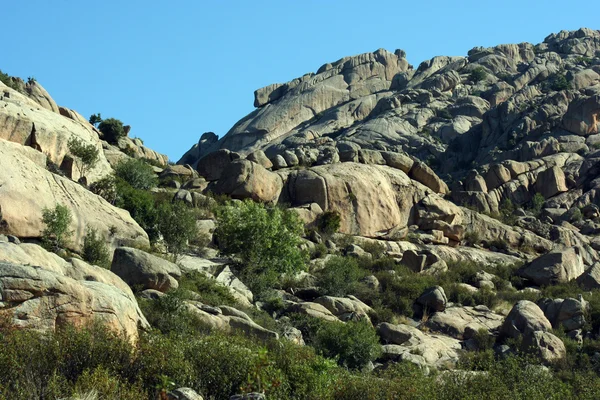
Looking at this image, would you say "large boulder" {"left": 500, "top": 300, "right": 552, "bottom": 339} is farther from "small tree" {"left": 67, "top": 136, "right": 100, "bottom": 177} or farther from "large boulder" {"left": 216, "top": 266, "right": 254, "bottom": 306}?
"small tree" {"left": 67, "top": 136, "right": 100, "bottom": 177}

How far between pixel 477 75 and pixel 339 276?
8259cm

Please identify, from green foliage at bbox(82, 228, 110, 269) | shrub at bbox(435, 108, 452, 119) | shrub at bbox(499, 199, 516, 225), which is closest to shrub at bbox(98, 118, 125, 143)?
shrub at bbox(499, 199, 516, 225)

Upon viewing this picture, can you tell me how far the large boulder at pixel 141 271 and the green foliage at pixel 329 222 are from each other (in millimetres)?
23393

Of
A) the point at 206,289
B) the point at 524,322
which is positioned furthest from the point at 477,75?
the point at 206,289

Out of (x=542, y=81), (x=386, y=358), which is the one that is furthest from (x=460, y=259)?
(x=542, y=81)

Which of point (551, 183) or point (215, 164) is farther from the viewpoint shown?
point (551, 183)

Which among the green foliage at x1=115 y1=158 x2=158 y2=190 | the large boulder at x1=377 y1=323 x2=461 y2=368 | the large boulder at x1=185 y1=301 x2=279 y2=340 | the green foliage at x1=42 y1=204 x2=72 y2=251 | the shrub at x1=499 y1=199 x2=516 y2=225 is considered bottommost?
the large boulder at x1=377 y1=323 x2=461 y2=368

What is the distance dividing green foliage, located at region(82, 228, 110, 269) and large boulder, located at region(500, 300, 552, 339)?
16.6 meters

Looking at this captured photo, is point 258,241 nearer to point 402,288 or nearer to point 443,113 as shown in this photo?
point 402,288

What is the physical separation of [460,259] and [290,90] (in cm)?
→ 7468

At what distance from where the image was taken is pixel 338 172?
56.9 metres

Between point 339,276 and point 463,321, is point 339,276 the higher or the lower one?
the higher one

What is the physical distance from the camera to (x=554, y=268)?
46.9 metres

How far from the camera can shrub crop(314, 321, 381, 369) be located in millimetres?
28469
